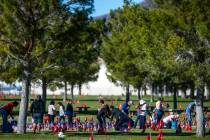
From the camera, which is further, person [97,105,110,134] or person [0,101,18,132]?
person [97,105,110,134]

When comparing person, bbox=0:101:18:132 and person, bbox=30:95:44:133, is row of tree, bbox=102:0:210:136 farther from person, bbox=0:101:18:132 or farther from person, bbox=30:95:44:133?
person, bbox=0:101:18:132

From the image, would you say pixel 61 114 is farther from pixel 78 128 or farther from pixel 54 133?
pixel 54 133

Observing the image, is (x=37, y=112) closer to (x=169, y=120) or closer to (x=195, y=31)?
(x=169, y=120)

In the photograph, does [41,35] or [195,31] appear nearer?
[195,31]

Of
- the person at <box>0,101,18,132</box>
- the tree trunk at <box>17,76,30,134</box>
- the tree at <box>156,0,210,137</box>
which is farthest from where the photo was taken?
the person at <box>0,101,18,132</box>

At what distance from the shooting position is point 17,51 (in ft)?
81.6

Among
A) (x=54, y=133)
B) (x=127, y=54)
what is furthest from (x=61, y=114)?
(x=127, y=54)

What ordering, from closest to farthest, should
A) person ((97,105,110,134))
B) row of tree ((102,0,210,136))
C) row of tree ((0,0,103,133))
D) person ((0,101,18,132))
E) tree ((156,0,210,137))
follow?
tree ((156,0,210,137)) → row of tree ((102,0,210,136)) → row of tree ((0,0,103,133)) → person ((0,101,18,132)) → person ((97,105,110,134))

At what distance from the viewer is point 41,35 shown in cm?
2462

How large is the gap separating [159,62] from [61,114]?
7.71 m

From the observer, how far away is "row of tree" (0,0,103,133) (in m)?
23.8

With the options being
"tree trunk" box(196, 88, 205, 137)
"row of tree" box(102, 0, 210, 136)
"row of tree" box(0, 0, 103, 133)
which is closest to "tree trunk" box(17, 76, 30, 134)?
"row of tree" box(0, 0, 103, 133)

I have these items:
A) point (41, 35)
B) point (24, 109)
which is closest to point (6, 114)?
point (24, 109)

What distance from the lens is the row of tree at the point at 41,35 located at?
23.8m
